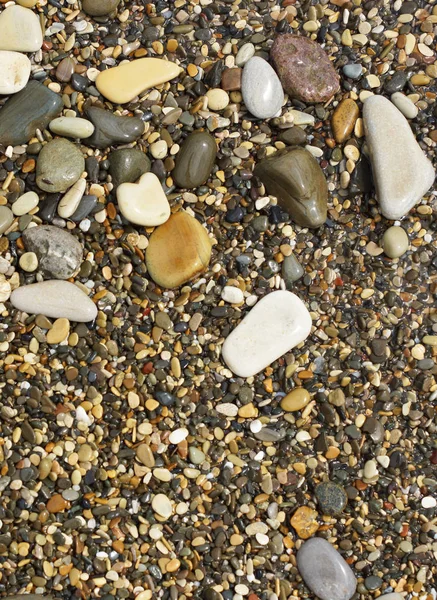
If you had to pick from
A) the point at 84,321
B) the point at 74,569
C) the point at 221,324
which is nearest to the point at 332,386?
the point at 221,324

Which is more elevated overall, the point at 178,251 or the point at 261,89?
the point at 261,89

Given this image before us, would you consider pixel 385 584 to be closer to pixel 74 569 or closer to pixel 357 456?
pixel 357 456

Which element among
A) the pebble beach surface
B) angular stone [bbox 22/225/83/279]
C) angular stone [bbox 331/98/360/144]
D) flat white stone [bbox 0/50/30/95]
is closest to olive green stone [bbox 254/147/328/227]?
the pebble beach surface

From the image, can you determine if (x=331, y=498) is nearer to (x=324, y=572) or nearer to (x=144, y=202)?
(x=324, y=572)

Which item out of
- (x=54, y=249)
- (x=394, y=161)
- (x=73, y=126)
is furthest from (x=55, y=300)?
(x=394, y=161)

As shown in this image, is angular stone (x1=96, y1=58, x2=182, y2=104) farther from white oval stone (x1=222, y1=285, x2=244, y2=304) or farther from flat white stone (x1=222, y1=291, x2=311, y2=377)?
flat white stone (x1=222, y1=291, x2=311, y2=377)

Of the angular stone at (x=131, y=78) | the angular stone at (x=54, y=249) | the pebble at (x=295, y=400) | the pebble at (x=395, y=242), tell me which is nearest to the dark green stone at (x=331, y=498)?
the pebble at (x=295, y=400)
